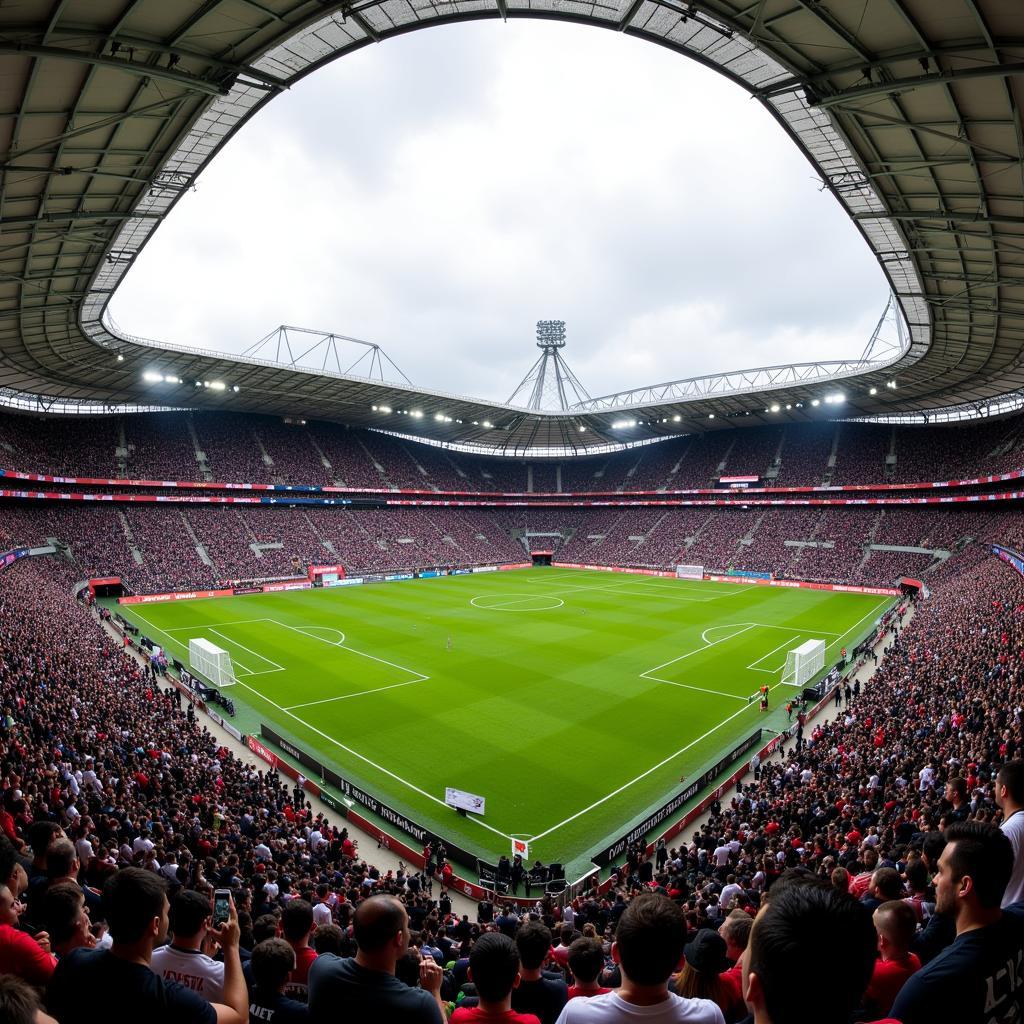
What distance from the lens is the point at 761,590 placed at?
195 feet

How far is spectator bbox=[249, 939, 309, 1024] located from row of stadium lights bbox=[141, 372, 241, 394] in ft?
184

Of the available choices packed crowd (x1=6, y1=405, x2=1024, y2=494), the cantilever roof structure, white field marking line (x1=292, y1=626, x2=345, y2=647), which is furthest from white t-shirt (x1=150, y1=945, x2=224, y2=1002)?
packed crowd (x1=6, y1=405, x2=1024, y2=494)

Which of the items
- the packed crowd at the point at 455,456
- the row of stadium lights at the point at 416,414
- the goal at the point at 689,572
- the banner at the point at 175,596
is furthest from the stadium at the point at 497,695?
the row of stadium lights at the point at 416,414

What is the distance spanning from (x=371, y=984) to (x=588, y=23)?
21.4 metres

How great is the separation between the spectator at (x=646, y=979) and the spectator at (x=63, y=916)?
330 centimetres

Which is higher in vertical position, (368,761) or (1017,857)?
(1017,857)

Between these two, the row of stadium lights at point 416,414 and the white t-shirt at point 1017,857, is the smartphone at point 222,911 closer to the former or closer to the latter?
the white t-shirt at point 1017,857

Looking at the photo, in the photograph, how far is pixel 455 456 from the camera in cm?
9675

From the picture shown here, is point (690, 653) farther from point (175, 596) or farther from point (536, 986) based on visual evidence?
point (175, 596)

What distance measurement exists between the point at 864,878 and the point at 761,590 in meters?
55.8

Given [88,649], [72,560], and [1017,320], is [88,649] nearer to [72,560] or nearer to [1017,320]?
[72,560]

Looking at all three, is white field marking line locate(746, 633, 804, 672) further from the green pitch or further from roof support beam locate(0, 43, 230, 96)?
roof support beam locate(0, 43, 230, 96)

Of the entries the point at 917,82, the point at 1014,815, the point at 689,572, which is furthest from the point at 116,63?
the point at 689,572

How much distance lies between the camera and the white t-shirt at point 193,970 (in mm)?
3857
